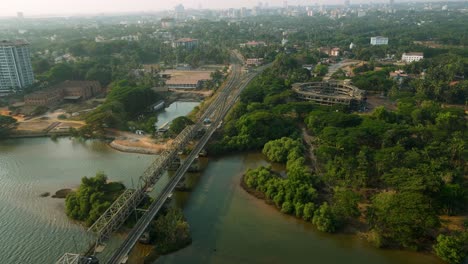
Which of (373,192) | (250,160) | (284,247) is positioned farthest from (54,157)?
(373,192)

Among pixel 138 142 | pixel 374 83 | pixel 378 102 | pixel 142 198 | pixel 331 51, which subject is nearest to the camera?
pixel 142 198

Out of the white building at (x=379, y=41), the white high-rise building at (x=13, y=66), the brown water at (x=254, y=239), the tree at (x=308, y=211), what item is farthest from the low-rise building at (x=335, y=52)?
the tree at (x=308, y=211)

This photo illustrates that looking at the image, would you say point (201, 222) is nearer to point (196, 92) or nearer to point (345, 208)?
point (345, 208)

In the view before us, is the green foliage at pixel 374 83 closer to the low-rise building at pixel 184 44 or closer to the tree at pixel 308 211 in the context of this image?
the tree at pixel 308 211

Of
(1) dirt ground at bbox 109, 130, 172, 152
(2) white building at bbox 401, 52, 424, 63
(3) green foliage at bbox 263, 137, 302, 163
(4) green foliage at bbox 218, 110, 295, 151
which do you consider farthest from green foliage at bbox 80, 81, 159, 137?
(2) white building at bbox 401, 52, 424, 63

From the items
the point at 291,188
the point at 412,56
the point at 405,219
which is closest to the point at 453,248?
the point at 405,219
